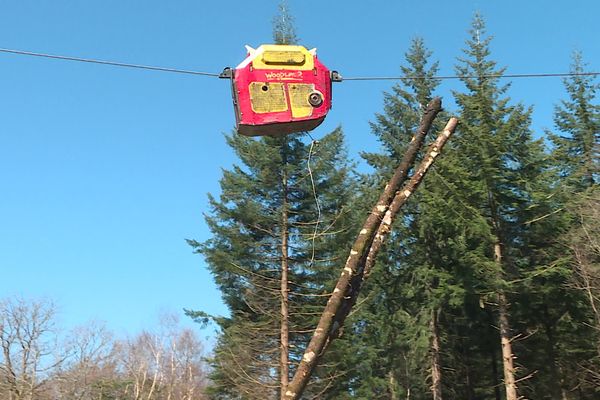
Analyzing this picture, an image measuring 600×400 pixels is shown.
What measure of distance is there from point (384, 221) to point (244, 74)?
282 cm

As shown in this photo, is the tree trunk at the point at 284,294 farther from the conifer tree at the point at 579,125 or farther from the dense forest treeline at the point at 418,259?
the conifer tree at the point at 579,125

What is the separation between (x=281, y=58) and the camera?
5.46 meters

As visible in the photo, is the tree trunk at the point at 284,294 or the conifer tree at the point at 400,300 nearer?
the tree trunk at the point at 284,294

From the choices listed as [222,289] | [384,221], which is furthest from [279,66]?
[222,289]

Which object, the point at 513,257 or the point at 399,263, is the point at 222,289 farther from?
the point at 513,257

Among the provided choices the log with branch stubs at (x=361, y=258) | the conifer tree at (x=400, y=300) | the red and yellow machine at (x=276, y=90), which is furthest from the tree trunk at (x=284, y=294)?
the red and yellow machine at (x=276, y=90)

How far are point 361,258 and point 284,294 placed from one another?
1251 centimetres

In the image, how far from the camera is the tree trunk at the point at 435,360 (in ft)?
76.3

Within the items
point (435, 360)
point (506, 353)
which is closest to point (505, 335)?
point (506, 353)

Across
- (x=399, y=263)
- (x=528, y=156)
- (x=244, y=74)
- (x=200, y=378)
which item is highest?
(x=528, y=156)

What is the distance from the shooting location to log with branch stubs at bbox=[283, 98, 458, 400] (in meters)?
6.62

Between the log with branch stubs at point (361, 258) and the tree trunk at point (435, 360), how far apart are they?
58.0ft

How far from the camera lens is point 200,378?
48.0m

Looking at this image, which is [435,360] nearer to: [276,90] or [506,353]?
[506,353]
